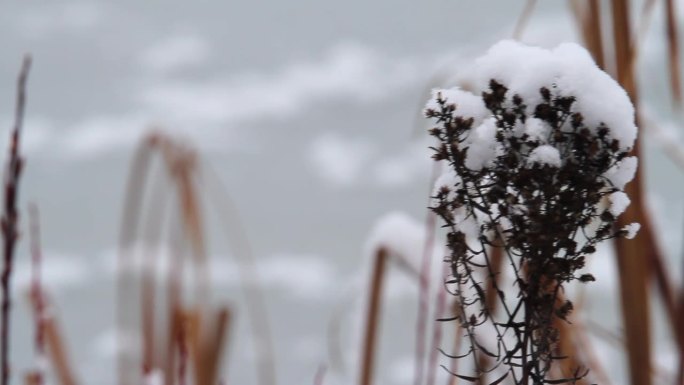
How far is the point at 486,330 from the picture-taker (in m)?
1.41

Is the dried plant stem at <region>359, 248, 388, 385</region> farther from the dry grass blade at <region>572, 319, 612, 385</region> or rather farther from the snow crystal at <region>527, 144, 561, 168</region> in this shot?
the snow crystal at <region>527, 144, 561, 168</region>

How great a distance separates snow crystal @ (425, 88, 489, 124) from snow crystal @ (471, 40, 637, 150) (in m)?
0.01

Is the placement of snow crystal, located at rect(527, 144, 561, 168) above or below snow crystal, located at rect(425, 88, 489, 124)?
below

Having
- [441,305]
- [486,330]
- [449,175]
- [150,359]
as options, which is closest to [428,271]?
[486,330]

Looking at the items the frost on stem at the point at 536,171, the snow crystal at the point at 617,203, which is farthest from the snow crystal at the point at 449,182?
the snow crystal at the point at 617,203

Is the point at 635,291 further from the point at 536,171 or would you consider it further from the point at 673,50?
the point at 536,171

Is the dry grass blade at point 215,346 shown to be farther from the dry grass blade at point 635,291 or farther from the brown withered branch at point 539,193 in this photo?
the brown withered branch at point 539,193

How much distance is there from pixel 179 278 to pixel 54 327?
0.26m

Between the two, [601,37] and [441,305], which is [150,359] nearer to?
[441,305]

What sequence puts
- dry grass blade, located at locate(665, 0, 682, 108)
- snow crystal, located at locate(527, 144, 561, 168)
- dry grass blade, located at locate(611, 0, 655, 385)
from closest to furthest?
snow crystal, located at locate(527, 144, 561, 168), dry grass blade, located at locate(611, 0, 655, 385), dry grass blade, located at locate(665, 0, 682, 108)

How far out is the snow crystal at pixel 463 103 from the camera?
70 centimetres

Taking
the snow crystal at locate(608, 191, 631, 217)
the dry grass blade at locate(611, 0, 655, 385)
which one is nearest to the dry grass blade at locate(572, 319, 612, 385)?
the dry grass blade at locate(611, 0, 655, 385)

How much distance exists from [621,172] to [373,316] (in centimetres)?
104

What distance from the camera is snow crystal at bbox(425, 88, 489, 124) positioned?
702 mm
